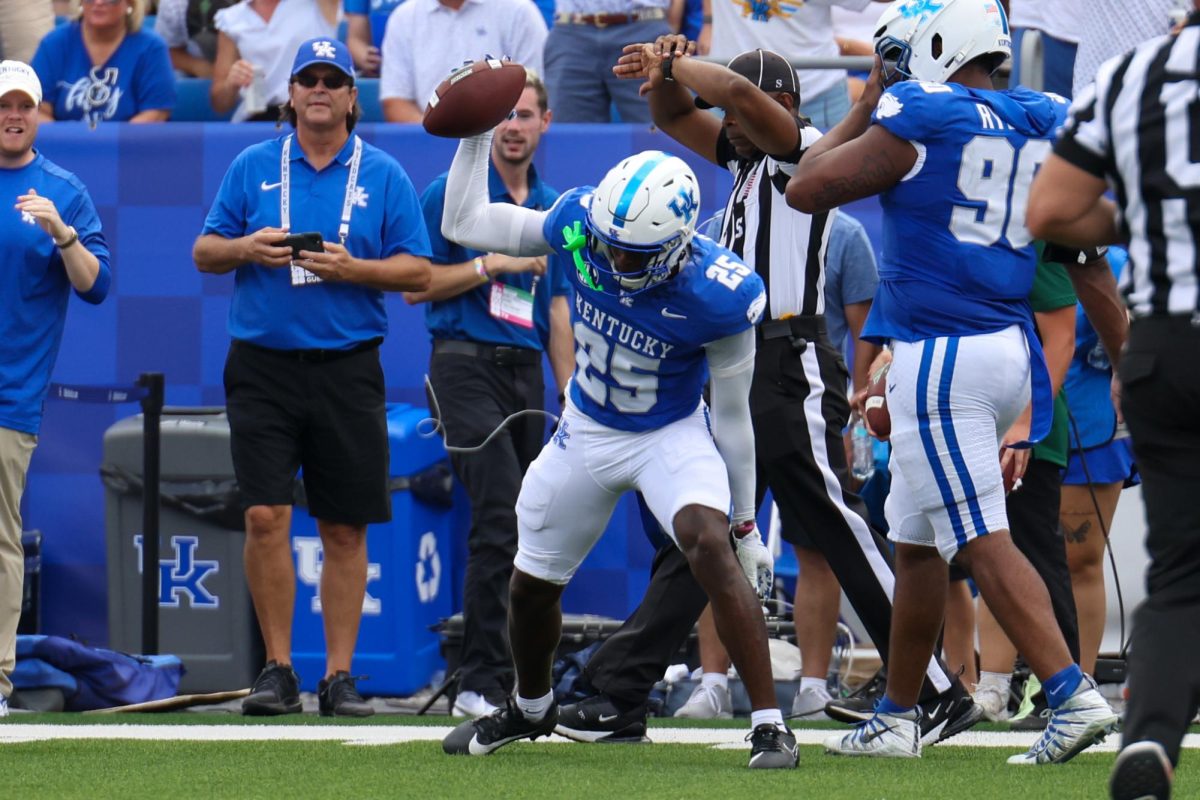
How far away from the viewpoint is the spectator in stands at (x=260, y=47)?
902 centimetres

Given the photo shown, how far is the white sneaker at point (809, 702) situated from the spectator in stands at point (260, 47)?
3.89 meters

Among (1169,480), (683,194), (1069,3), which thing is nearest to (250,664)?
(683,194)

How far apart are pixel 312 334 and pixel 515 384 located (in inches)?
34.9

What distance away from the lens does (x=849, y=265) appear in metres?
6.90

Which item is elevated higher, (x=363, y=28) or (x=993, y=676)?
(x=363, y=28)

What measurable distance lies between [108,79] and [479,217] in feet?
13.8

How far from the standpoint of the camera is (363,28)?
9500 millimetres

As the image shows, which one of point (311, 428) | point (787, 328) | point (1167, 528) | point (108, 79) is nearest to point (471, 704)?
point (311, 428)

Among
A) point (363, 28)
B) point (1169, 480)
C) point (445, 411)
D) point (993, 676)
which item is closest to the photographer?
point (1169, 480)

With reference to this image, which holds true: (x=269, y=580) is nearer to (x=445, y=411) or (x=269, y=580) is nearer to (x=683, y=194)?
Result: (x=445, y=411)

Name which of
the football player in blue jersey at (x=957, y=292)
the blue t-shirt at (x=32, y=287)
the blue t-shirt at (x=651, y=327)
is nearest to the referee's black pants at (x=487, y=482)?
the blue t-shirt at (x=32, y=287)

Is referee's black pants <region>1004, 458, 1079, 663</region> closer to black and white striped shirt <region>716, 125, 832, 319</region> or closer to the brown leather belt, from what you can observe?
black and white striped shirt <region>716, 125, 832, 319</region>

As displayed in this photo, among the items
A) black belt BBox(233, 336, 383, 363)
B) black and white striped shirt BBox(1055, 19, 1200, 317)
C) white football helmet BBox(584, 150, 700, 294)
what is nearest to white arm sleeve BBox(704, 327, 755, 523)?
white football helmet BBox(584, 150, 700, 294)

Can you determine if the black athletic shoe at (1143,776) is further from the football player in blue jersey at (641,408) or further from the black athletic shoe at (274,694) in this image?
the black athletic shoe at (274,694)
